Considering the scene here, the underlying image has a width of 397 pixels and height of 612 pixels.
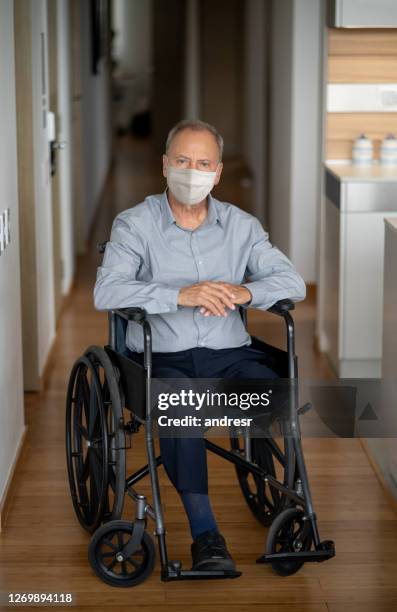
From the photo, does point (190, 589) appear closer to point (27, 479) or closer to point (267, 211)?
point (27, 479)

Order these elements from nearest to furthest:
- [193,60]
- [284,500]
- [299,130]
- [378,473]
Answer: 1. [284,500]
2. [378,473]
3. [299,130]
4. [193,60]

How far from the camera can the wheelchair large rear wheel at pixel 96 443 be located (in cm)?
290

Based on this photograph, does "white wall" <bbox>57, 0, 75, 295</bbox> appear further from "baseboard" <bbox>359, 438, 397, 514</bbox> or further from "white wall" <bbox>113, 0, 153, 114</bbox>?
"white wall" <bbox>113, 0, 153, 114</bbox>

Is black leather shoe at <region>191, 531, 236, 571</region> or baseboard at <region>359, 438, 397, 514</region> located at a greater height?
black leather shoe at <region>191, 531, 236, 571</region>

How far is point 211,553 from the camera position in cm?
293

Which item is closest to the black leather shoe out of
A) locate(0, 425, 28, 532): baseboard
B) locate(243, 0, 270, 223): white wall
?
locate(0, 425, 28, 532): baseboard

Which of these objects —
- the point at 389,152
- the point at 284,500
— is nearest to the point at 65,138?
the point at 389,152

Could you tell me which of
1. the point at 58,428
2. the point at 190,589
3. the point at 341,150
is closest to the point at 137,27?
the point at 341,150

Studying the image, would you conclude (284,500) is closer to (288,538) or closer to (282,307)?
(288,538)

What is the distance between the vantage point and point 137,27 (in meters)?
17.0

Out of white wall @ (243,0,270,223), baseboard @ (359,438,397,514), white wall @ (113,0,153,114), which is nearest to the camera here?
baseboard @ (359,438,397,514)

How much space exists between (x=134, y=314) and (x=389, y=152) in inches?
105

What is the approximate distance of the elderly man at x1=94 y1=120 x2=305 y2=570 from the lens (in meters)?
3.00

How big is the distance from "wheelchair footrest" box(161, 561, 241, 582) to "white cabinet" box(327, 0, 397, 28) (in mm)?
2749
